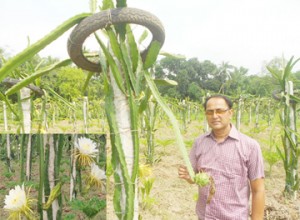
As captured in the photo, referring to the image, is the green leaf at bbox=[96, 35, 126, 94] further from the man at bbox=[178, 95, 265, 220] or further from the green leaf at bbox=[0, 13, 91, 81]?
the man at bbox=[178, 95, 265, 220]

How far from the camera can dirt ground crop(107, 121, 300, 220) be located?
2.70m

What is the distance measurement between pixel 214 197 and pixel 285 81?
1744mm

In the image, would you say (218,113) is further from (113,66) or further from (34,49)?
(34,49)

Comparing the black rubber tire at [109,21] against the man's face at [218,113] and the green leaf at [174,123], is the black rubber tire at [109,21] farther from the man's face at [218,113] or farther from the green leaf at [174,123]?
the man's face at [218,113]

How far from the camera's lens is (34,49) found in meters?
0.66

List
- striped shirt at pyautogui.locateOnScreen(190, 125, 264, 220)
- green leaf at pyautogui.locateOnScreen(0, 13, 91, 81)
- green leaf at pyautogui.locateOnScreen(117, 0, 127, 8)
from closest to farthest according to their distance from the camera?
green leaf at pyautogui.locateOnScreen(0, 13, 91, 81) → green leaf at pyautogui.locateOnScreen(117, 0, 127, 8) → striped shirt at pyautogui.locateOnScreen(190, 125, 264, 220)

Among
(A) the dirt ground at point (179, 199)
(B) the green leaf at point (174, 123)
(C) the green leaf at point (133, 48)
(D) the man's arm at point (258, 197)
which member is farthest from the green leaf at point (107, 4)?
(A) the dirt ground at point (179, 199)

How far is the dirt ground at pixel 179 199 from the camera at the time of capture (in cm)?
270

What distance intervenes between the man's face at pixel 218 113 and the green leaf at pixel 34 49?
2.48ft

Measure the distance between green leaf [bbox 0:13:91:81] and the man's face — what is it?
2.48ft

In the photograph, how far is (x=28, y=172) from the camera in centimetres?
94

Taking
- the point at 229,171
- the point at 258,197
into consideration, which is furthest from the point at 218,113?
the point at 258,197

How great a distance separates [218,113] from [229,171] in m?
0.22

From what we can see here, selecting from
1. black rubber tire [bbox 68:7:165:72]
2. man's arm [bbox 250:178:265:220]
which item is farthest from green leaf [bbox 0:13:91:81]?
man's arm [bbox 250:178:265:220]
